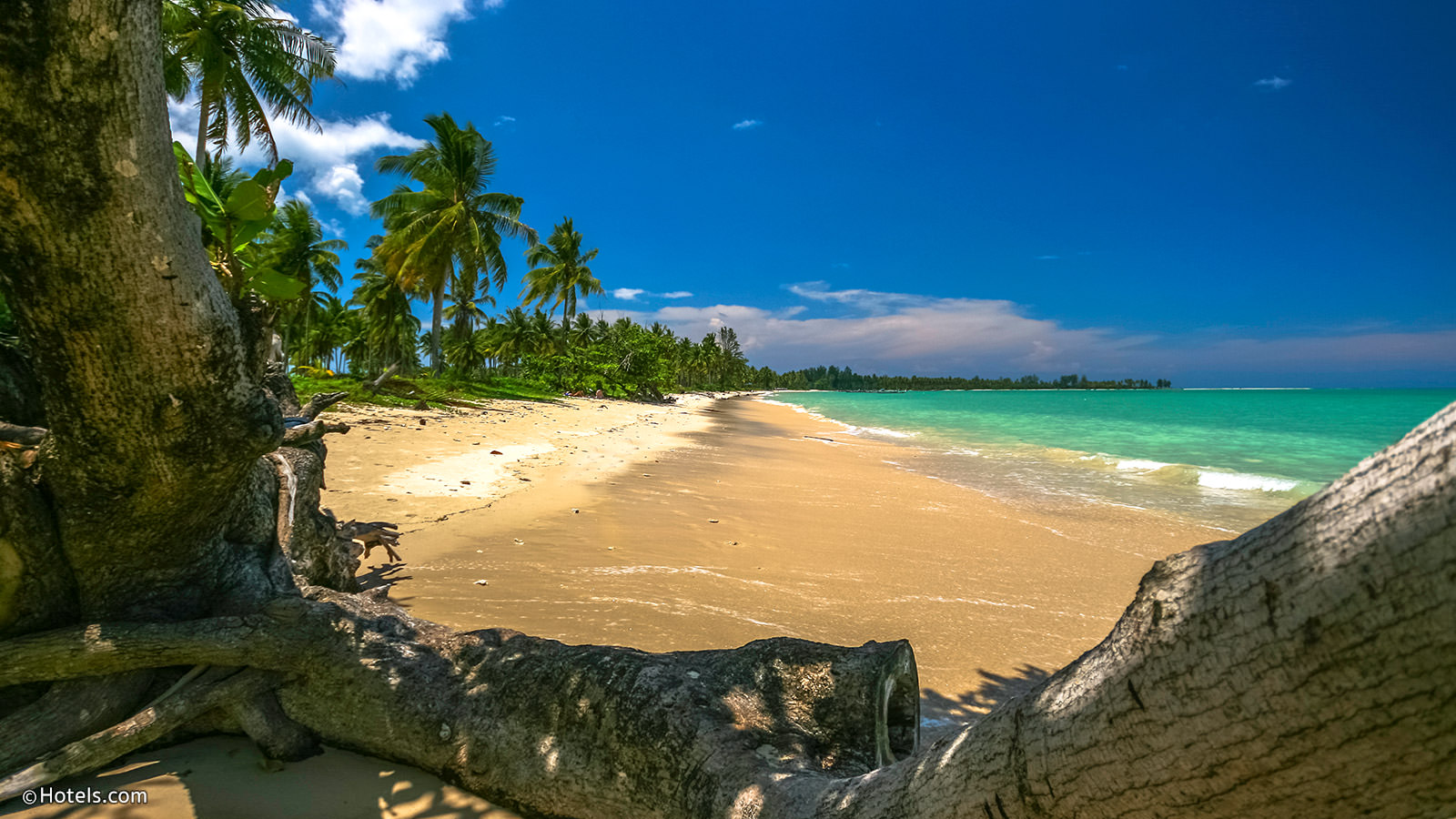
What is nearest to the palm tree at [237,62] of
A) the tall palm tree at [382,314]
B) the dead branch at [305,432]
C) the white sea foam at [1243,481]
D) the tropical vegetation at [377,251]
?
the tropical vegetation at [377,251]

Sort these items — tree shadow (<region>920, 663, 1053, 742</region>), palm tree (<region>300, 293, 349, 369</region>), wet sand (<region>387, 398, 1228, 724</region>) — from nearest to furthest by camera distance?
tree shadow (<region>920, 663, 1053, 742</region>) → wet sand (<region>387, 398, 1228, 724</region>) → palm tree (<region>300, 293, 349, 369</region>)

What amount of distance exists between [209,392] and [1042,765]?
269 centimetres

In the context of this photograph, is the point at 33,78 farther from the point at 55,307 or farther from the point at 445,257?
the point at 445,257

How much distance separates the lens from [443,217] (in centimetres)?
2591

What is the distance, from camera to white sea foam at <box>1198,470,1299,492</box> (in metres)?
13.0

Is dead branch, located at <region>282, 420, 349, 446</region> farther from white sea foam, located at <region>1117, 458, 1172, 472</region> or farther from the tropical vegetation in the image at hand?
white sea foam, located at <region>1117, 458, 1172, 472</region>

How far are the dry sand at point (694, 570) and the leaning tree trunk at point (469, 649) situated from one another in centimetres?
23

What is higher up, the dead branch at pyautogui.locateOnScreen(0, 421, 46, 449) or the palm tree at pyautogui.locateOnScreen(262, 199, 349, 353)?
the palm tree at pyautogui.locateOnScreen(262, 199, 349, 353)

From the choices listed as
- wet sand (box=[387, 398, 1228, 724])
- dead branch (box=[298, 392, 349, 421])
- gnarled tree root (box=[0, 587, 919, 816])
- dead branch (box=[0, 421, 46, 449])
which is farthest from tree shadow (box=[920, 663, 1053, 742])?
dead branch (box=[0, 421, 46, 449])

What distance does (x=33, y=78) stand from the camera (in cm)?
163

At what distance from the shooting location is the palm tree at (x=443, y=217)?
85.9 ft

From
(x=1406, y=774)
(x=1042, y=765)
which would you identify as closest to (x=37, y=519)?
(x=1042, y=765)

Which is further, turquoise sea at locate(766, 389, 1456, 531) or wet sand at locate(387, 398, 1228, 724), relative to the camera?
turquoise sea at locate(766, 389, 1456, 531)

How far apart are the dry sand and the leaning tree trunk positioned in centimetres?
23
